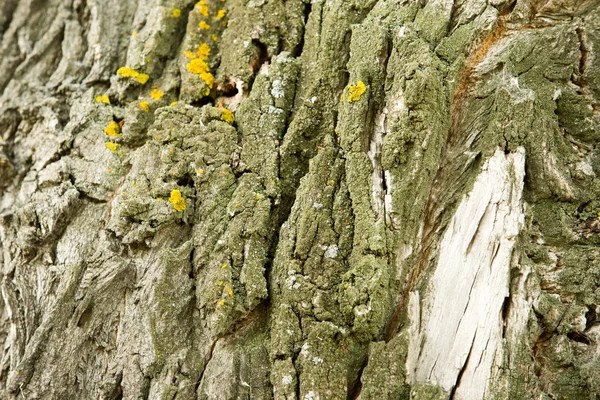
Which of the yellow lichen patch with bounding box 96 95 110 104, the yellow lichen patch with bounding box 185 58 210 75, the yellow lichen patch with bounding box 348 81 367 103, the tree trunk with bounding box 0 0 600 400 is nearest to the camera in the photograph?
the tree trunk with bounding box 0 0 600 400

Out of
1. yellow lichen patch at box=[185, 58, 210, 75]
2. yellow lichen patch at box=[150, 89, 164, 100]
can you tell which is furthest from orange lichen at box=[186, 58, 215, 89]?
yellow lichen patch at box=[150, 89, 164, 100]

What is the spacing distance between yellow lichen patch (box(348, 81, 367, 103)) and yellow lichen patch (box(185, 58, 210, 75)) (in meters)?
3.05

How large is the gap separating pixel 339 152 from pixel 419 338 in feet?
9.60

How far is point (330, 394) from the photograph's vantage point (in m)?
6.57

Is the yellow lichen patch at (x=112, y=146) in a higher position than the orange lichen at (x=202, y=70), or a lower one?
lower

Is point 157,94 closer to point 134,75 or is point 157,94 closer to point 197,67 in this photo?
point 134,75

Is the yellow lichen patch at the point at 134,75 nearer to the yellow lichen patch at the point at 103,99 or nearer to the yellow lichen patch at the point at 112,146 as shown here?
the yellow lichen patch at the point at 103,99

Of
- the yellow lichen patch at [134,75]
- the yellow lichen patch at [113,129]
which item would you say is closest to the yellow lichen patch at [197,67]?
the yellow lichen patch at [134,75]

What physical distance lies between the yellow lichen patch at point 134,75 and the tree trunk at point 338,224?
776 mm

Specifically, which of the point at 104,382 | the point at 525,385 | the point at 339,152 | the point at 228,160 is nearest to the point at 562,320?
the point at 525,385

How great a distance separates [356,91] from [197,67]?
3.27 m

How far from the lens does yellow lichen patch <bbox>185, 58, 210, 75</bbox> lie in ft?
30.3

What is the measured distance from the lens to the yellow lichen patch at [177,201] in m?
7.91

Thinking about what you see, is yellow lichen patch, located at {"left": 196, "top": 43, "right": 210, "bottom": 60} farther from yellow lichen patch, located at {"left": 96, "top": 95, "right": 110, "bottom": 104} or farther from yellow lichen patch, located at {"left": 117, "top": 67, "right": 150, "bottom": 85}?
yellow lichen patch, located at {"left": 96, "top": 95, "right": 110, "bottom": 104}
